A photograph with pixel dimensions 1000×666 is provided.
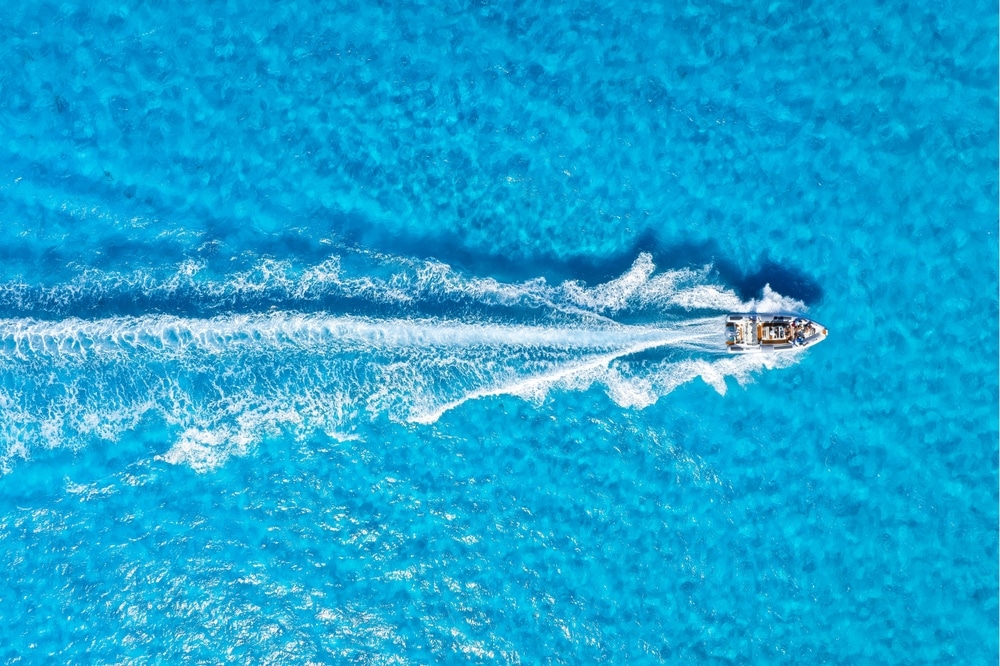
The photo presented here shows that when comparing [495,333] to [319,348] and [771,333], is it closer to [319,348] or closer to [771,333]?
[319,348]

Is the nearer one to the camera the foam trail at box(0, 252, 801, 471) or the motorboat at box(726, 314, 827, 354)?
the motorboat at box(726, 314, 827, 354)

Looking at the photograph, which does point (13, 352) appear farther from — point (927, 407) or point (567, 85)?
point (927, 407)

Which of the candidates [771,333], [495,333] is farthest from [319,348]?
[771,333]

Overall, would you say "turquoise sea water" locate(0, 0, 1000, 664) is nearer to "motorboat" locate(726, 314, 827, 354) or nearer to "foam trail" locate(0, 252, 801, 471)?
"foam trail" locate(0, 252, 801, 471)

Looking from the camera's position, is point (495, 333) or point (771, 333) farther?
point (495, 333)

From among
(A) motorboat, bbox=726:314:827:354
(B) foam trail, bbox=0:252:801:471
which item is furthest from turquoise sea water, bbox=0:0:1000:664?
(A) motorboat, bbox=726:314:827:354
